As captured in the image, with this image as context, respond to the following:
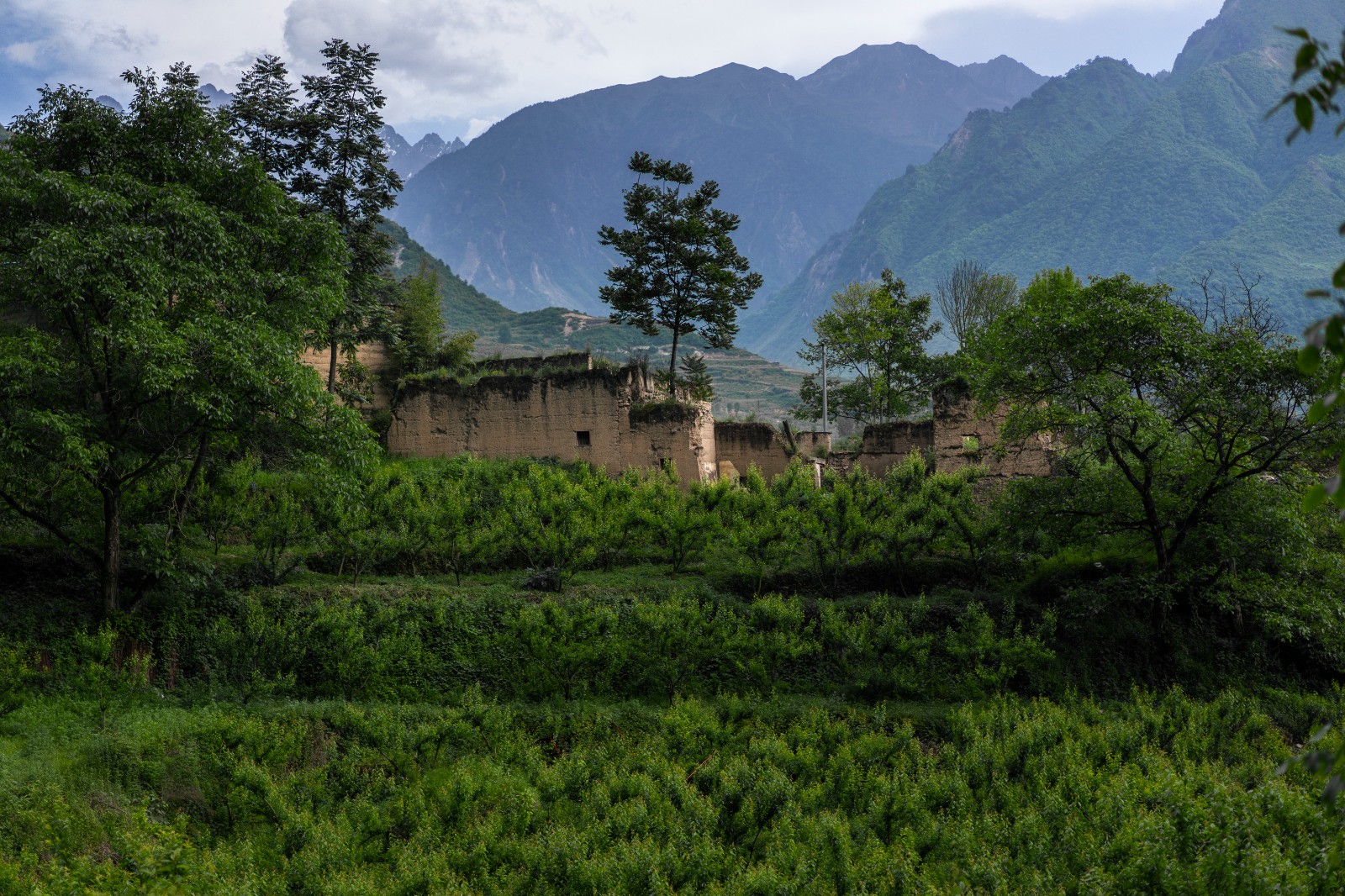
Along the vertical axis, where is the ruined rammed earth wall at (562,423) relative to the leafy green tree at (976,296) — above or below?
below

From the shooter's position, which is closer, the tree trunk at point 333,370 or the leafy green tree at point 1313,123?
the leafy green tree at point 1313,123

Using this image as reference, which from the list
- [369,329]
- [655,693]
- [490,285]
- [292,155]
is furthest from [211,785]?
[490,285]

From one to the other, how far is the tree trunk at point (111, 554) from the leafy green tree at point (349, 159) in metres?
9.87

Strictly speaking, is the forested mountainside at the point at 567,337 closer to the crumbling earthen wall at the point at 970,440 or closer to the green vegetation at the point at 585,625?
the crumbling earthen wall at the point at 970,440

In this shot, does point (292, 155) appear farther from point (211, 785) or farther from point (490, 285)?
point (490, 285)

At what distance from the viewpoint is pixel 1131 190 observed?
4043 inches

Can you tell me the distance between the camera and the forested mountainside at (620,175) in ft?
491

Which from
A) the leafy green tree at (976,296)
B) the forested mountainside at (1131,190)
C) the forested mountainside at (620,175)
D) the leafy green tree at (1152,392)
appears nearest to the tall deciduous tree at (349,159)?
the leafy green tree at (1152,392)

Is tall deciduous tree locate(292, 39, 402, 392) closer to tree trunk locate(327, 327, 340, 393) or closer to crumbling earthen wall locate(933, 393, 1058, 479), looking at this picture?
tree trunk locate(327, 327, 340, 393)

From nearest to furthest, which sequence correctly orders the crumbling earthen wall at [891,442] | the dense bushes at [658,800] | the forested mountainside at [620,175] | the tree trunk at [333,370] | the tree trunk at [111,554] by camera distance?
the dense bushes at [658,800], the tree trunk at [111,554], the crumbling earthen wall at [891,442], the tree trunk at [333,370], the forested mountainside at [620,175]

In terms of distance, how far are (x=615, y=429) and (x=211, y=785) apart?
13395 millimetres

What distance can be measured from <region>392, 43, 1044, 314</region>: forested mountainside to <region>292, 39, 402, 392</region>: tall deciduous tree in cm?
10805

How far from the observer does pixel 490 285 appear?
13662 centimetres

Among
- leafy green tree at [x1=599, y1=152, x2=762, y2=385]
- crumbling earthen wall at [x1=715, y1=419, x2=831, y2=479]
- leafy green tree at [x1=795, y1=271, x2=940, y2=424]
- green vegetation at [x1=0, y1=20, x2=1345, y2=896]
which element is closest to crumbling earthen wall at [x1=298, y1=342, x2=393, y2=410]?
leafy green tree at [x1=599, y1=152, x2=762, y2=385]
